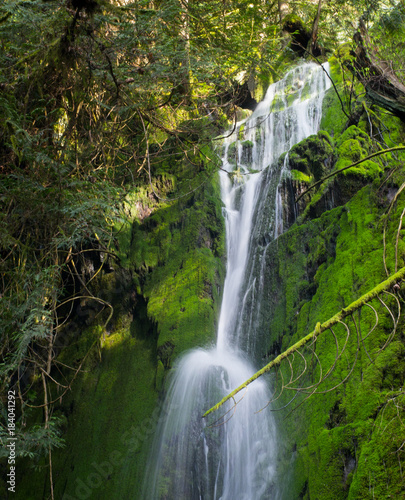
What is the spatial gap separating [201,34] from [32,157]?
13.3ft

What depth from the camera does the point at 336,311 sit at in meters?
4.92

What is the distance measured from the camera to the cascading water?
552 centimetres

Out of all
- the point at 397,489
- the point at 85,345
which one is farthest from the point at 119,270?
the point at 397,489

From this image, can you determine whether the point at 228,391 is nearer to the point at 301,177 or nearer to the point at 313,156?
the point at 301,177

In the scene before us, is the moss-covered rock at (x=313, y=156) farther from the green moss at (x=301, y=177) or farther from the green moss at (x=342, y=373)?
the green moss at (x=342, y=373)

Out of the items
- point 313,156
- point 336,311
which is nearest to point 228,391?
point 336,311

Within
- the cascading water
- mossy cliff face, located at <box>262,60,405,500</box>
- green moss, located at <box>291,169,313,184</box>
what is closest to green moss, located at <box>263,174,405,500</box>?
mossy cliff face, located at <box>262,60,405,500</box>

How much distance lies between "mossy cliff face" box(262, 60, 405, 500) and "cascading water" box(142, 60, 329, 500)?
1.55 ft

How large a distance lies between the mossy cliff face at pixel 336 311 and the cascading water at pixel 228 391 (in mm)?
471

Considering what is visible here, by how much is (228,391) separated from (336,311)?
263cm

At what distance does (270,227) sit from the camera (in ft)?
29.5

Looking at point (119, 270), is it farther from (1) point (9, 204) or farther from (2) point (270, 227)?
(1) point (9, 204)

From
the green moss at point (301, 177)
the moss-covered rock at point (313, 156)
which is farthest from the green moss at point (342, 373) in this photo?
the moss-covered rock at point (313, 156)

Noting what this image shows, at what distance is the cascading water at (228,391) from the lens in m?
5.52
